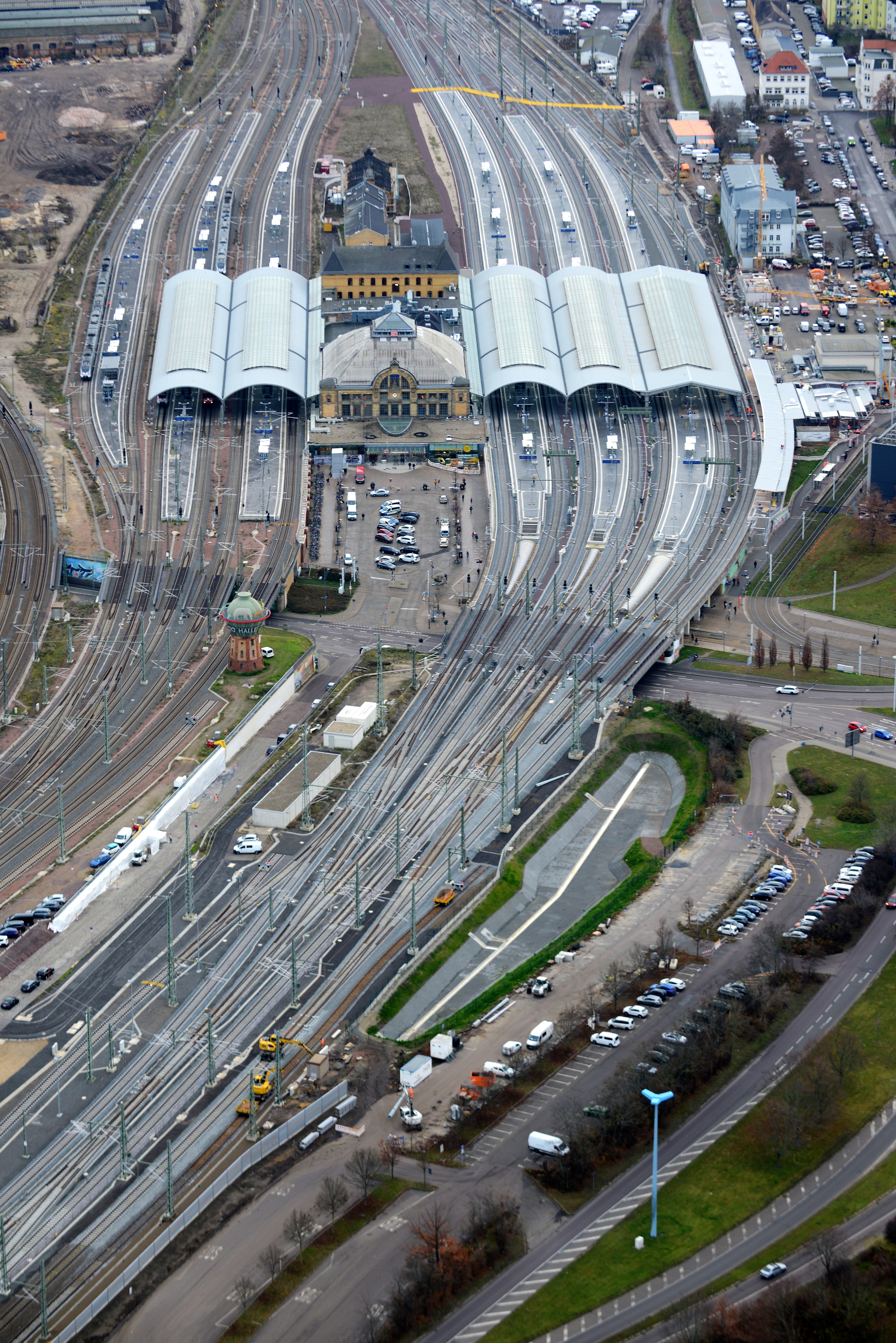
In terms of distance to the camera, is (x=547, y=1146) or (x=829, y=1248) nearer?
(x=829, y=1248)

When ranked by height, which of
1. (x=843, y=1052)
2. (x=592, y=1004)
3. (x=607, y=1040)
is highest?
(x=592, y=1004)

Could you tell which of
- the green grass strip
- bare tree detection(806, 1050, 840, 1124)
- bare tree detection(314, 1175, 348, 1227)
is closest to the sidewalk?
bare tree detection(806, 1050, 840, 1124)

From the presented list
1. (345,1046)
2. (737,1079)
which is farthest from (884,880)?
(345,1046)

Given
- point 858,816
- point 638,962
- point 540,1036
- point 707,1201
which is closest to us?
point 707,1201

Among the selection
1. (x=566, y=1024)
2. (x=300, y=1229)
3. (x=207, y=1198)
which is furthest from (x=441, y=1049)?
(x=300, y=1229)

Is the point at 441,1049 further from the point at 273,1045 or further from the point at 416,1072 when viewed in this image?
the point at 273,1045

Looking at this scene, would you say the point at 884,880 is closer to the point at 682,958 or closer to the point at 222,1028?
the point at 682,958

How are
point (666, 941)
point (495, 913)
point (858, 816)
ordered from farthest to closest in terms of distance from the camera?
point (858, 816) → point (495, 913) → point (666, 941)

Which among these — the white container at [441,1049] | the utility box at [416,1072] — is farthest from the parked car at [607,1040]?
the utility box at [416,1072]
